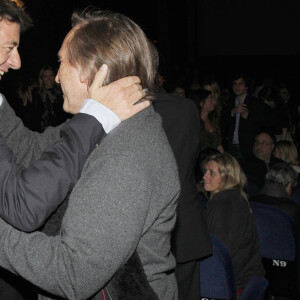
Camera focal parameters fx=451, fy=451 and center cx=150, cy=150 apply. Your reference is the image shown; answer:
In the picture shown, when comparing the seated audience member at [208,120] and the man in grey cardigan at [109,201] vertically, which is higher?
the man in grey cardigan at [109,201]

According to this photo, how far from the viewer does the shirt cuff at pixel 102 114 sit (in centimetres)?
107

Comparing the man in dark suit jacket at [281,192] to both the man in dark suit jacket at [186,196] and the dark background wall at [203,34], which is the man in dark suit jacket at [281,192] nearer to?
the man in dark suit jacket at [186,196]

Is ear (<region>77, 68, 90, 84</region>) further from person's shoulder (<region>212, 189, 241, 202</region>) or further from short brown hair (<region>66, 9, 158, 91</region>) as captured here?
person's shoulder (<region>212, 189, 241, 202</region>)

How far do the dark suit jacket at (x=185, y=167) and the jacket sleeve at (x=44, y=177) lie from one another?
1.02 metres

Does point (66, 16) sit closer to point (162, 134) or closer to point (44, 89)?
point (44, 89)

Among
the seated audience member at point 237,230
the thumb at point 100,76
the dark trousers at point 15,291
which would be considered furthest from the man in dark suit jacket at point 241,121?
the thumb at point 100,76

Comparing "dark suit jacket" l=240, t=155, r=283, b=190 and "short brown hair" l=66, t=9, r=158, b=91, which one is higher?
"short brown hair" l=66, t=9, r=158, b=91

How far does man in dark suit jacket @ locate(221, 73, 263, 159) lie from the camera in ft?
17.5

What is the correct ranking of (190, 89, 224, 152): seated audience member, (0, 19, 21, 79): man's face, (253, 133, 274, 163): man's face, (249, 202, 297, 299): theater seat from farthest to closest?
(190, 89, 224, 152): seated audience member < (253, 133, 274, 163): man's face < (249, 202, 297, 299): theater seat < (0, 19, 21, 79): man's face

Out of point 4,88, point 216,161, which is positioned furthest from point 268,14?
point 216,161

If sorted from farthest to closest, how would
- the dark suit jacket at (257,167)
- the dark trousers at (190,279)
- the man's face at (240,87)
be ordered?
the man's face at (240,87) < the dark suit jacket at (257,167) < the dark trousers at (190,279)

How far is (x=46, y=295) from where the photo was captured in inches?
46.7

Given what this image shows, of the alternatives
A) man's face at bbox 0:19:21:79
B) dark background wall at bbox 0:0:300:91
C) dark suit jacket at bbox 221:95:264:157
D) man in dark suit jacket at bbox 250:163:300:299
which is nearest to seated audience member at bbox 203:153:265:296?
man in dark suit jacket at bbox 250:163:300:299

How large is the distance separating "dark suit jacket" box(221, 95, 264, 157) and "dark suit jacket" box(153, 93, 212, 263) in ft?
10.2
